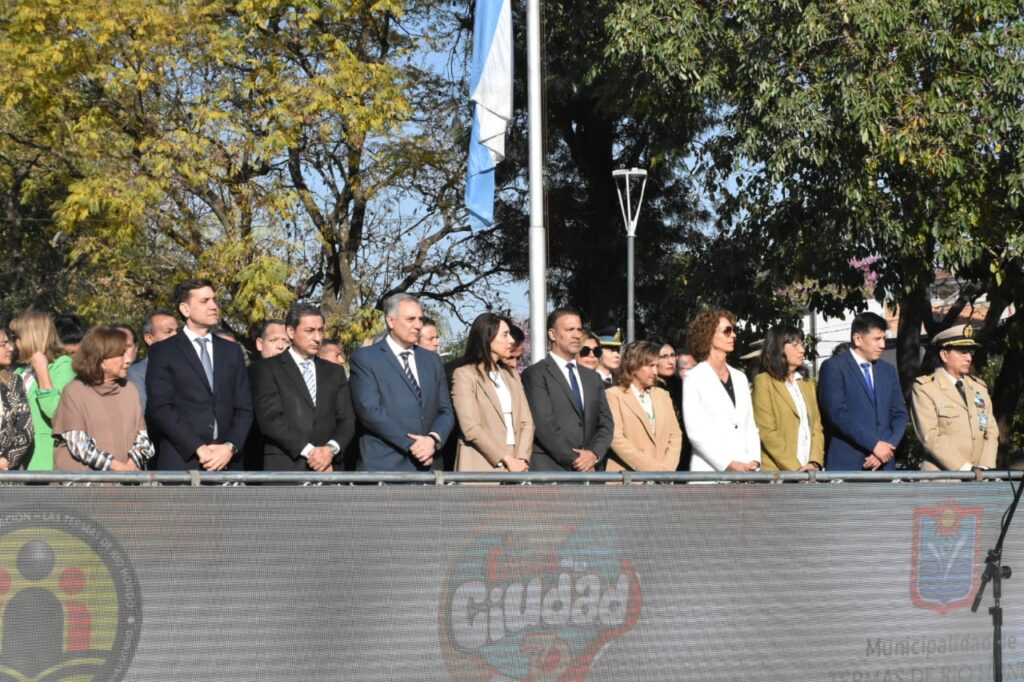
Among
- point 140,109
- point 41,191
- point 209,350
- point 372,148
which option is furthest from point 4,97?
point 209,350

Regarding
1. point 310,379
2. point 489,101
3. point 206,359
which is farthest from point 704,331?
point 489,101

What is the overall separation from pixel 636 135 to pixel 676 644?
22.8 meters

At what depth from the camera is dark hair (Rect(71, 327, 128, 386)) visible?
22.4 feet

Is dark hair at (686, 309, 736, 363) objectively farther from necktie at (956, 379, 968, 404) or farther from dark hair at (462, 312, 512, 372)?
necktie at (956, 379, 968, 404)

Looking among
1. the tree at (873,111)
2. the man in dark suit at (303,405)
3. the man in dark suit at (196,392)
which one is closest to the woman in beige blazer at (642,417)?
the man in dark suit at (303,405)

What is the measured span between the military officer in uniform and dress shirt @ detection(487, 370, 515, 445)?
2.99 metres

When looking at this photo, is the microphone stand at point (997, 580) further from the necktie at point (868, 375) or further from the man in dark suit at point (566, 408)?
the man in dark suit at point (566, 408)

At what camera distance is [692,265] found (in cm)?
2088

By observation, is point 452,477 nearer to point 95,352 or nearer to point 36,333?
point 95,352

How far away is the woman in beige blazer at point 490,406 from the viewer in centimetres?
761

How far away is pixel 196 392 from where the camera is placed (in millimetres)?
7086

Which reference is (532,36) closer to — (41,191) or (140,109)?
(140,109)

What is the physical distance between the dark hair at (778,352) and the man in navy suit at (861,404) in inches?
11.4

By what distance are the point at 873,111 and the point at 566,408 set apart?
25.7ft
